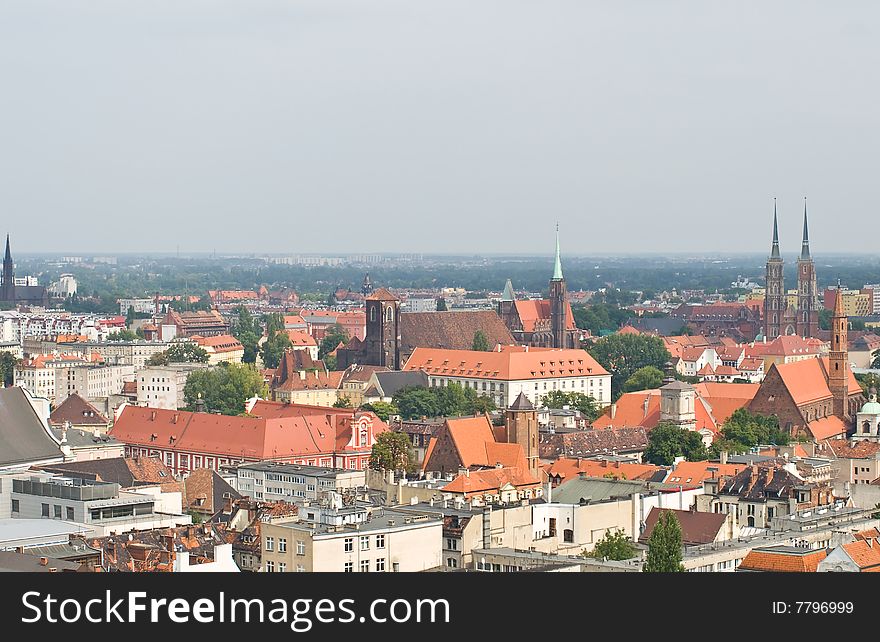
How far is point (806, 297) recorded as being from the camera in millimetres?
100312

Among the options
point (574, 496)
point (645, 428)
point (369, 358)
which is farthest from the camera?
point (369, 358)

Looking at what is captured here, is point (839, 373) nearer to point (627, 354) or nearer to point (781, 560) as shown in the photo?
point (627, 354)

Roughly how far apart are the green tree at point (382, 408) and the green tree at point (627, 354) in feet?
63.5

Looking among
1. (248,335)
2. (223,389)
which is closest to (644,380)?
(223,389)

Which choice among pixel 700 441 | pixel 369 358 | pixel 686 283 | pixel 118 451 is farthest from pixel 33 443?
pixel 686 283

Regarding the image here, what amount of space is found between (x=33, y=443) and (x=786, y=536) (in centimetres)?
1399

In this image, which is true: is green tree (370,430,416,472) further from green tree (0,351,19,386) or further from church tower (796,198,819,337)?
church tower (796,198,819,337)

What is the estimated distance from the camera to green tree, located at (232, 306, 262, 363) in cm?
9056

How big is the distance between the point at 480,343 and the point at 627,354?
283 inches

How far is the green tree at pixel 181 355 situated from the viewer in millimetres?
76431

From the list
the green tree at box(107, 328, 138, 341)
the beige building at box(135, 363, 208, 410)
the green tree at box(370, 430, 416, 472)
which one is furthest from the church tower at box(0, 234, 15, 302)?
the green tree at box(370, 430, 416, 472)
